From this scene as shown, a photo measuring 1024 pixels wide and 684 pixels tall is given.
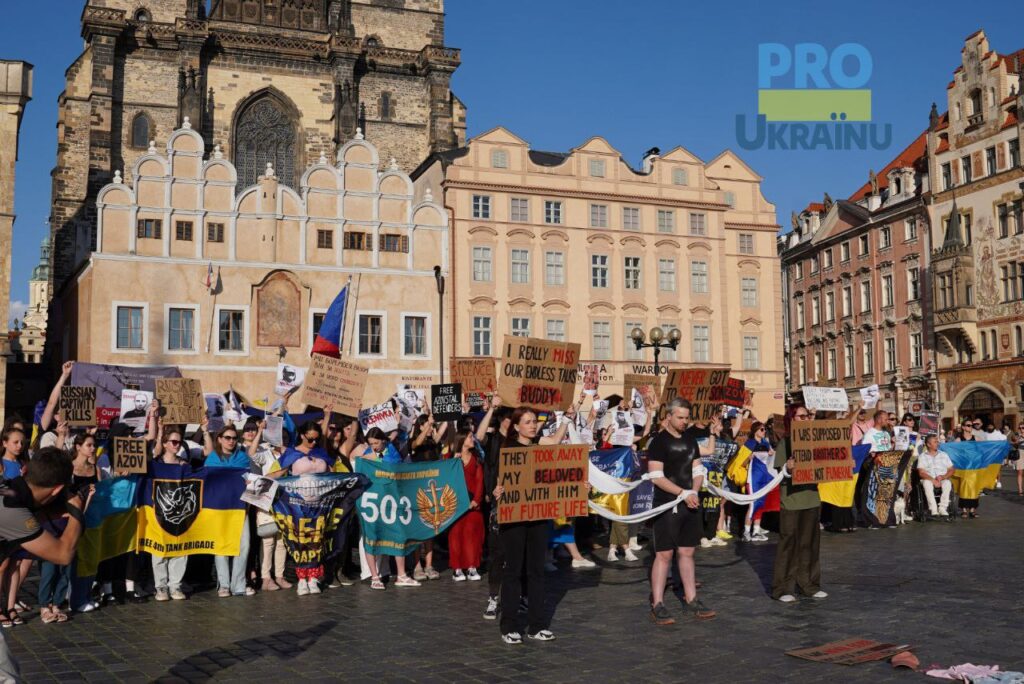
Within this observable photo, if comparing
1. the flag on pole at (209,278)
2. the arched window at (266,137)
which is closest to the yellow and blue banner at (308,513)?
→ the flag on pole at (209,278)

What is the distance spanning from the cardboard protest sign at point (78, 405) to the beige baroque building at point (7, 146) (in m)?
18.5

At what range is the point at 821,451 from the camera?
11.3m

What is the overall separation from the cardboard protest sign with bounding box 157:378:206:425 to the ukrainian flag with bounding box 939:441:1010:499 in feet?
45.4

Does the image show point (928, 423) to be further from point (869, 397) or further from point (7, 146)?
point (7, 146)

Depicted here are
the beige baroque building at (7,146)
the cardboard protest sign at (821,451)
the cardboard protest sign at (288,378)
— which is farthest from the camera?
the beige baroque building at (7,146)

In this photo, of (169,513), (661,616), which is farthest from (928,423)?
(169,513)

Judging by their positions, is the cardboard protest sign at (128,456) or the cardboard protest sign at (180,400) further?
the cardboard protest sign at (180,400)

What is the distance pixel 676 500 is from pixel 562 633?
5.27 ft

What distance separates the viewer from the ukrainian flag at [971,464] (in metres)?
20.6

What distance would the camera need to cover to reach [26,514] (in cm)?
467

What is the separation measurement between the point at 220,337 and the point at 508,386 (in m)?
27.5

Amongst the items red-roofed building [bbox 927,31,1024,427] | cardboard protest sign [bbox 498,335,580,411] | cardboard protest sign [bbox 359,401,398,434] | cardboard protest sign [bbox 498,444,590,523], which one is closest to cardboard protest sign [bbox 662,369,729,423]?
cardboard protest sign [bbox 498,335,580,411]

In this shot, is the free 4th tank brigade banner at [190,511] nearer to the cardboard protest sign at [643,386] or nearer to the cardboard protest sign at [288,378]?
the cardboard protest sign at [288,378]

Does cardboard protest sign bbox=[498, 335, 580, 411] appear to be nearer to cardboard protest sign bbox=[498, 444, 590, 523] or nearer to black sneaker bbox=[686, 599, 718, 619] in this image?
cardboard protest sign bbox=[498, 444, 590, 523]
